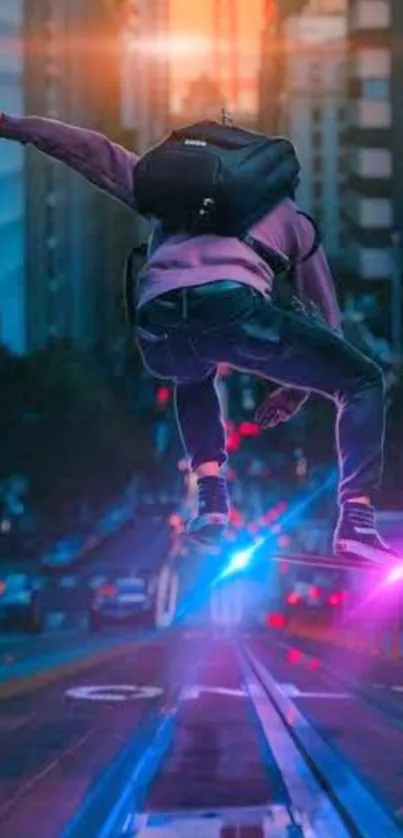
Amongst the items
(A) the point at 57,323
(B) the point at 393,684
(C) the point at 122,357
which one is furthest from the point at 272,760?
(B) the point at 393,684

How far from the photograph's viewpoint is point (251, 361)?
6.49 m

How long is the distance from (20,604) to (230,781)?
21.6 metres

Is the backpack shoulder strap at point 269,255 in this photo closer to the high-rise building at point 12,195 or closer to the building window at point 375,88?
the high-rise building at point 12,195

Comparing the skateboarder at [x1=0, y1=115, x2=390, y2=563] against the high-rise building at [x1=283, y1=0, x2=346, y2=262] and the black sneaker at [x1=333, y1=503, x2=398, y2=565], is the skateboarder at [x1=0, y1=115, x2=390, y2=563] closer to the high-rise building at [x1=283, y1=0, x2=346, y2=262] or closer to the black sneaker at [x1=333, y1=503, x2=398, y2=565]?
the black sneaker at [x1=333, y1=503, x2=398, y2=565]

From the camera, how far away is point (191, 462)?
7.09 metres

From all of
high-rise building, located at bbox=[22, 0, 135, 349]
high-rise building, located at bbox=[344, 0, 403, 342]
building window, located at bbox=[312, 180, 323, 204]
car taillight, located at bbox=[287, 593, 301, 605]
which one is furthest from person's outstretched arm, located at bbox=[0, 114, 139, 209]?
building window, located at bbox=[312, 180, 323, 204]

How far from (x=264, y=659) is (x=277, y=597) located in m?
23.1

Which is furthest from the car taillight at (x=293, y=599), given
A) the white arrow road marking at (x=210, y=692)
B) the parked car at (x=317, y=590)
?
the white arrow road marking at (x=210, y=692)

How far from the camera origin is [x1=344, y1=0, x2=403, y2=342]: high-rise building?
1562 centimetres

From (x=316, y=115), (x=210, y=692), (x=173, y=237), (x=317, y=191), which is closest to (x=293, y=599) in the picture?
(x=173, y=237)

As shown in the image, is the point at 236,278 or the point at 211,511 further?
the point at 211,511

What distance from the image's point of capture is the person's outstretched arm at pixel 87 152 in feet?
21.1

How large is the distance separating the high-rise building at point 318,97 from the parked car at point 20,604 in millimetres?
12436

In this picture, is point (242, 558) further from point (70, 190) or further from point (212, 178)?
point (70, 190)
